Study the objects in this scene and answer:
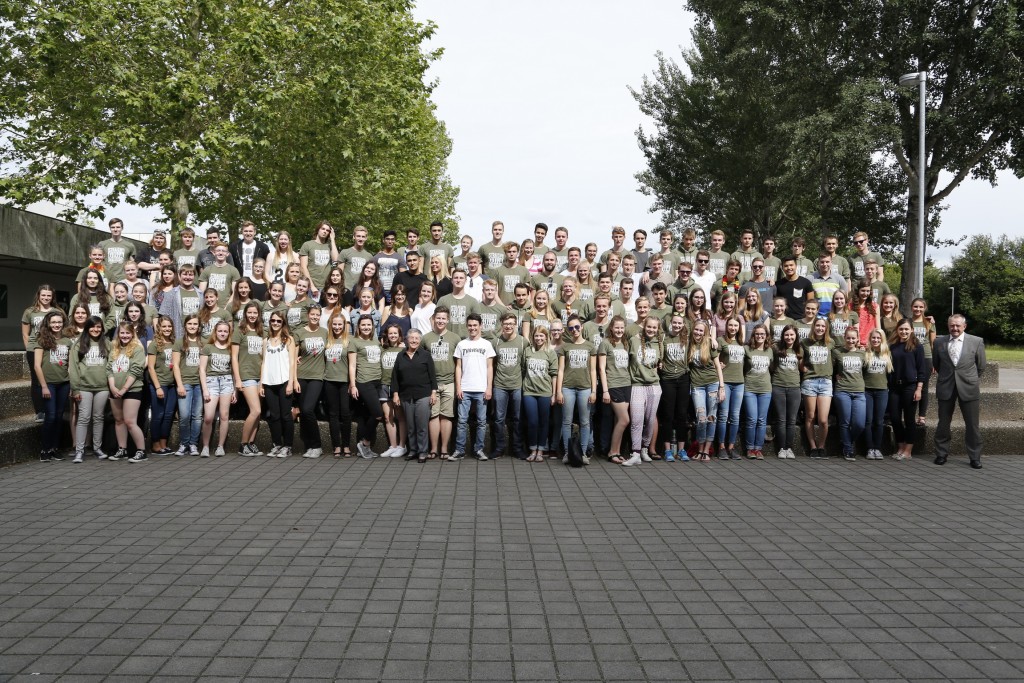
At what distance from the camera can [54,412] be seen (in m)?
10.1

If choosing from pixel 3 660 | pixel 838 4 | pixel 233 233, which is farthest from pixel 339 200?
pixel 3 660

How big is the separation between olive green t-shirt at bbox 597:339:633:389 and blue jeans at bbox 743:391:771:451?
171 cm

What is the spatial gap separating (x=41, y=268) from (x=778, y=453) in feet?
99.0

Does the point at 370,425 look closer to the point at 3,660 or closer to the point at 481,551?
the point at 481,551

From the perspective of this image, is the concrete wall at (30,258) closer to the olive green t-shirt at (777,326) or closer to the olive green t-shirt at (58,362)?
the olive green t-shirt at (58,362)

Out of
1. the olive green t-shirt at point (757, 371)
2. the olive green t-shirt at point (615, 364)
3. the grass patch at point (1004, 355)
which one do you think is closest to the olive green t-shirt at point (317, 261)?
the olive green t-shirt at point (615, 364)

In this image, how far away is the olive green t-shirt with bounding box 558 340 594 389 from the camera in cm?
1034

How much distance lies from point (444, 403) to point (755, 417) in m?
4.23

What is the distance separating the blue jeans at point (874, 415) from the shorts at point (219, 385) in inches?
340

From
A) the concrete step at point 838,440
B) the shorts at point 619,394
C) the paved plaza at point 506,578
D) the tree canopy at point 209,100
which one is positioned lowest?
the paved plaza at point 506,578

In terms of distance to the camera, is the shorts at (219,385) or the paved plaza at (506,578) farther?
the shorts at (219,385)

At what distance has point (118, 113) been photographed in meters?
19.9

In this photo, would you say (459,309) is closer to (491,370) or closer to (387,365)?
(491,370)

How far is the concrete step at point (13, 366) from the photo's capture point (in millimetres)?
12359
